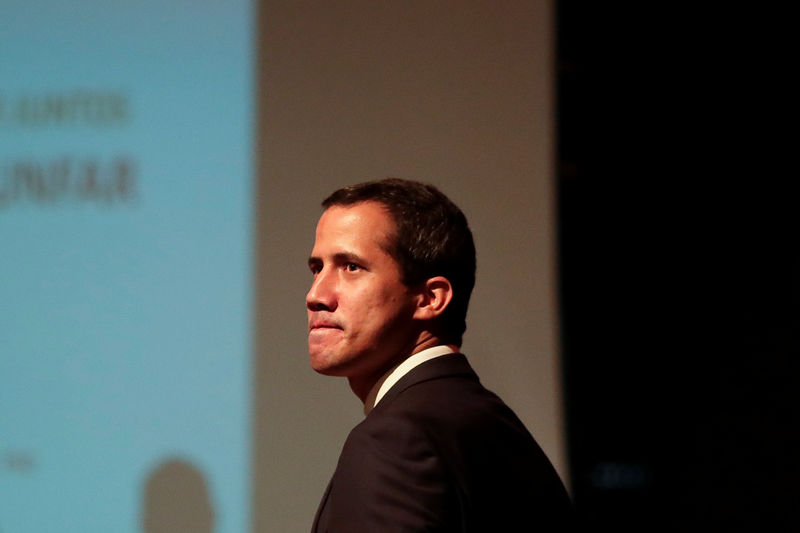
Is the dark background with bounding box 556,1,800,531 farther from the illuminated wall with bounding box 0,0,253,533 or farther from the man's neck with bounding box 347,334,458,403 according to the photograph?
the man's neck with bounding box 347,334,458,403

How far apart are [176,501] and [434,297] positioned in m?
0.98

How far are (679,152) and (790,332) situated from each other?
778 mm

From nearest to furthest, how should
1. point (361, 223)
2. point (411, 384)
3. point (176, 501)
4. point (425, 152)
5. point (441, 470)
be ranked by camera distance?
point (441, 470), point (411, 384), point (361, 223), point (176, 501), point (425, 152)

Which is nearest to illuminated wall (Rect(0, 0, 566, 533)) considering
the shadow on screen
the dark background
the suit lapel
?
the shadow on screen

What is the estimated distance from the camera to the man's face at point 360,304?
1.40 meters

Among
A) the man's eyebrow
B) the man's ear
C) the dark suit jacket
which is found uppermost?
the man's eyebrow

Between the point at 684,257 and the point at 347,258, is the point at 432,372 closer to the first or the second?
the point at 347,258

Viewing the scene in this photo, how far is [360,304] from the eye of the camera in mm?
1398

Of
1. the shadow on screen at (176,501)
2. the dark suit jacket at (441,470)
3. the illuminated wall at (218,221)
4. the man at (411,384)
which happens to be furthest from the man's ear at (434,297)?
the shadow on screen at (176,501)

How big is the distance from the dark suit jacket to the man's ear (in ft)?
0.35

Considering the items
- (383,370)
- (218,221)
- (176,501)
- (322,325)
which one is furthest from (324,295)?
(176,501)

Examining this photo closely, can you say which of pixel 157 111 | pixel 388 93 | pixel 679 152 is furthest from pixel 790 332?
pixel 157 111

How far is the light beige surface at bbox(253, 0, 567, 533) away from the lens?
2.16m

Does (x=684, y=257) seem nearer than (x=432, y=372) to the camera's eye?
No
